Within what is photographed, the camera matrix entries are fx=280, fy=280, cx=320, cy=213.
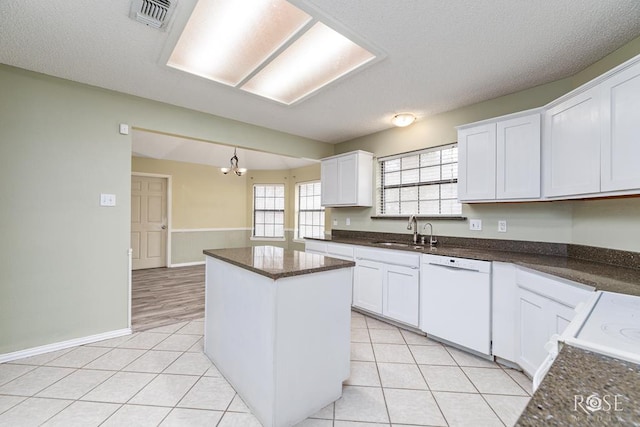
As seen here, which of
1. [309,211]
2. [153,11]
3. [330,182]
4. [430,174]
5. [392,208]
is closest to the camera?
[153,11]

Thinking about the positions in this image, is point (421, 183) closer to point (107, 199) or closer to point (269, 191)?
point (107, 199)

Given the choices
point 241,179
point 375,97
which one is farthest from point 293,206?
point 375,97

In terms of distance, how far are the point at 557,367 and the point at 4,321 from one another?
145 inches

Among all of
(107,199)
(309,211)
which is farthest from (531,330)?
(309,211)

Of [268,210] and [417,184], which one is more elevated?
[417,184]

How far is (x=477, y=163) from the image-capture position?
2.79 m

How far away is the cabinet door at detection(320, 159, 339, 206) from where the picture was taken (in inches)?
169

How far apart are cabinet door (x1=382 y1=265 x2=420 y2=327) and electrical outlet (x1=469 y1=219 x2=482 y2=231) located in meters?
0.83

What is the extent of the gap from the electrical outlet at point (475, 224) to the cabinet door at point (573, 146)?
2.50 ft

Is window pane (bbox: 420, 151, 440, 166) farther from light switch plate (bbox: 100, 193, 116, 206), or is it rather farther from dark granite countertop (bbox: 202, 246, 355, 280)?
light switch plate (bbox: 100, 193, 116, 206)

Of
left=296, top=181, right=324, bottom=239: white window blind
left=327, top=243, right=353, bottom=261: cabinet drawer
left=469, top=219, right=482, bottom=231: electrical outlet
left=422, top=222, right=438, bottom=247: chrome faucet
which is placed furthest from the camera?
left=296, top=181, right=324, bottom=239: white window blind

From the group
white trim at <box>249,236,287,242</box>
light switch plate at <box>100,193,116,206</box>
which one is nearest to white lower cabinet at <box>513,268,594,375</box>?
light switch plate at <box>100,193,116,206</box>

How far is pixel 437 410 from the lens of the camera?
5.87ft

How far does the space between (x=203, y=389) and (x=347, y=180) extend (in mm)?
3000
